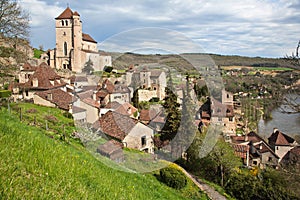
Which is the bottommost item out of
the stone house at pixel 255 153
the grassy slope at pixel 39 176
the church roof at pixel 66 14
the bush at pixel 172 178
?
the stone house at pixel 255 153

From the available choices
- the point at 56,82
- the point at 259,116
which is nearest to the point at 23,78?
the point at 56,82

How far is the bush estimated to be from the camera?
11602 mm

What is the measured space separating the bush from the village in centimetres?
193

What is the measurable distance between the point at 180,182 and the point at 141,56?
265 inches

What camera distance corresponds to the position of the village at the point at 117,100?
31.7 feet

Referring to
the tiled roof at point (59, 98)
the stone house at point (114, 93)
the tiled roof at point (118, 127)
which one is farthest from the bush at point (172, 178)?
the tiled roof at point (59, 98)

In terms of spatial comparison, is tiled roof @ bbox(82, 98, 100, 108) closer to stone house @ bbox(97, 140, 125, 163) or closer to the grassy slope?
stone house @ bbox(97, 140, 125, 163)

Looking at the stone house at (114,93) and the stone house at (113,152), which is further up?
the stone house at (114,93)

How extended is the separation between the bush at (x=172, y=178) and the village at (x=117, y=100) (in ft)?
6.35

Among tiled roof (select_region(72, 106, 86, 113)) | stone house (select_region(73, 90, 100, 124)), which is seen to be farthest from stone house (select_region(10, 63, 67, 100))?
tiled roof (select_region(72, 106, 86, 113))

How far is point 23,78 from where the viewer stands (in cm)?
3297

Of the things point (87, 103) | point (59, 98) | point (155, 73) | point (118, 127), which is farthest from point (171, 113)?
point (59, 98)

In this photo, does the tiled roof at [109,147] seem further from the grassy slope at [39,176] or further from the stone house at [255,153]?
the stone house at [255,153]

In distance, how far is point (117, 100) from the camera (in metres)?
16.3
